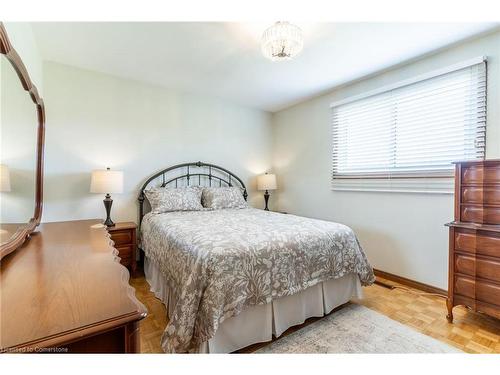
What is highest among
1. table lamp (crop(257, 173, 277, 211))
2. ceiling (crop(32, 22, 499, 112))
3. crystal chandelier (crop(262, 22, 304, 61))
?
ceiling (crop(32, 22, 499, 112))

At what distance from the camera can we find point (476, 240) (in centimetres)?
180

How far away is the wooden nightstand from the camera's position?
105 inches

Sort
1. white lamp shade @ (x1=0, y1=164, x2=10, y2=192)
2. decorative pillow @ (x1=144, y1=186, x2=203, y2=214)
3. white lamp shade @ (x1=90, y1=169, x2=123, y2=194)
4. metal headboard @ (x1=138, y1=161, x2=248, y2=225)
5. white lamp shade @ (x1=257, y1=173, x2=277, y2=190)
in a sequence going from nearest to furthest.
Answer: white lamp shade @ (x1=0, y1=164, x2=10, y2=192) < white lamp shade @ (x1=90, y1=169, x2=123, y2=194) < decorative pillow @ (x1=144, y1=186, x2=203, y2=214) < metal headboard @ (x1=138, y1=161, x2=248, y2=225) < white lamp shade @ (x1=257, y1=173, x2=277, y2=190)

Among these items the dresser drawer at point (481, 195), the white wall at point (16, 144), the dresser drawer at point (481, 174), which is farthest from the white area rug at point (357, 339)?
the white wall at point (16, 144)

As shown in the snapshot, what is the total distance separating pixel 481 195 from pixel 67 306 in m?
2.53

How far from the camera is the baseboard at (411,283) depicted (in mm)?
2396

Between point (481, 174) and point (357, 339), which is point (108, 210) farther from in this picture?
point (481, 174)

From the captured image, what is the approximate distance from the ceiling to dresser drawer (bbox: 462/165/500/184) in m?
1.20

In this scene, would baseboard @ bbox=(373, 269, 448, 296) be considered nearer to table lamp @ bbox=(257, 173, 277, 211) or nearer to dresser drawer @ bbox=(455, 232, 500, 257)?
dresser drawer @ bbox=(455, 232, 500, 257)

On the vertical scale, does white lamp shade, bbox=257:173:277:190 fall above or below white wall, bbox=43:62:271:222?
below

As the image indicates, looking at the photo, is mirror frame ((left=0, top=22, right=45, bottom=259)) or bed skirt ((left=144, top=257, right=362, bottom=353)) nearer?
mirror frame ((left=0, top=22, right=45, bottom=259))

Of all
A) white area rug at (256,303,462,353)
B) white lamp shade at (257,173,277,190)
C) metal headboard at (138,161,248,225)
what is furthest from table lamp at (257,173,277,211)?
white area rug at (256,303,462,353)

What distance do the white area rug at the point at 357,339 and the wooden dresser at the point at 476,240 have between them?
0.45 metres
